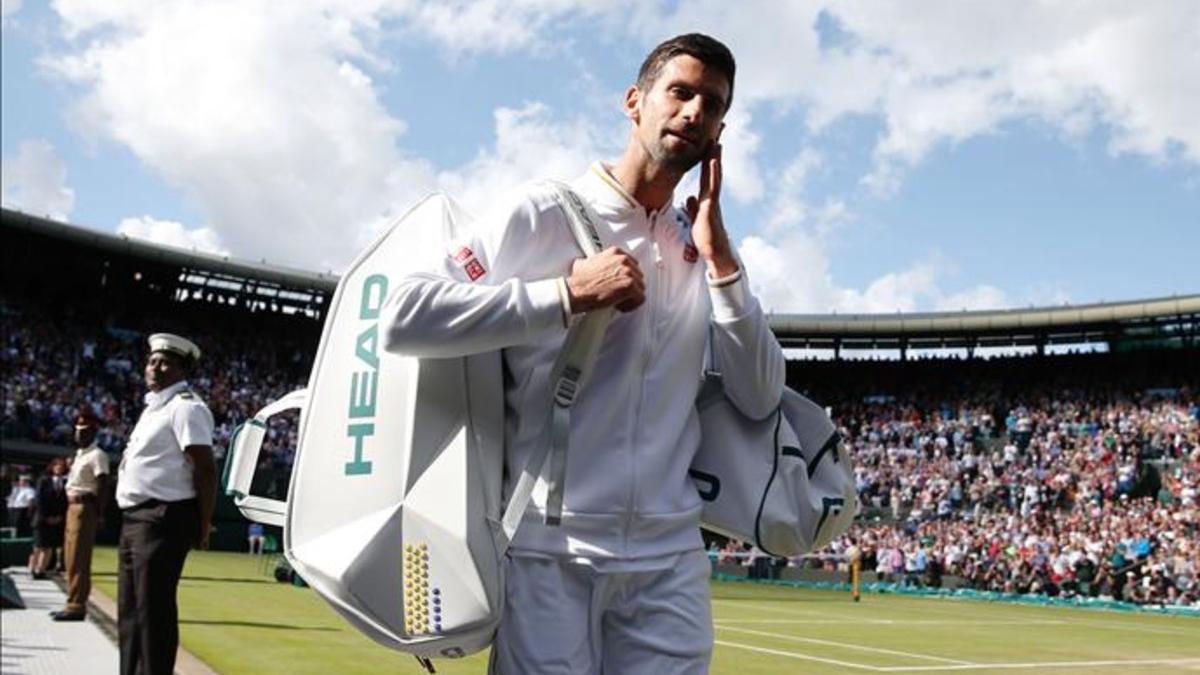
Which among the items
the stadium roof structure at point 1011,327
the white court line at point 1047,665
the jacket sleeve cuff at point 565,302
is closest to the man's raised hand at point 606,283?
the jacket sleeve cuff at point 565,302

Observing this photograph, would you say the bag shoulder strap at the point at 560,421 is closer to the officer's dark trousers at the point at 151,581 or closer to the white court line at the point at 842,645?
the officer's dark trousers at the point at 151,581

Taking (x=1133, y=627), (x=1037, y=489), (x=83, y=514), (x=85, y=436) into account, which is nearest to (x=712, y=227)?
(x=83, y=514)

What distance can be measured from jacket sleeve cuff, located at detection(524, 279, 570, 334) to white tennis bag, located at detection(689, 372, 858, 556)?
587mm

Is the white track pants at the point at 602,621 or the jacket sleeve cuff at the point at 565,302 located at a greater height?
the jacket sleeve cuff at the point at 565,302

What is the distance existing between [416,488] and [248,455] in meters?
0.78

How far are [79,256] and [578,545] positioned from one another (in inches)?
1688

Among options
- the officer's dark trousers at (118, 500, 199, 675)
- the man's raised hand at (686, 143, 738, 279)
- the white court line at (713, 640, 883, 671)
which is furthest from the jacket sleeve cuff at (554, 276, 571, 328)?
the white court line at (713, 640, 883, 671)

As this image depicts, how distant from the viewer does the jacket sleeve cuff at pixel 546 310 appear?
2451 millimetres

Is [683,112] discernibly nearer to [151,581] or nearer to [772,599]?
[151,581]

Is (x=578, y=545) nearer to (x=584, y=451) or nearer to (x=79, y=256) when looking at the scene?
(x=584, y=451)

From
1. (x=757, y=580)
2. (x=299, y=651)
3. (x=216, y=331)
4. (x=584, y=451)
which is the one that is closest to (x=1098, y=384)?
(x=757, y=580)

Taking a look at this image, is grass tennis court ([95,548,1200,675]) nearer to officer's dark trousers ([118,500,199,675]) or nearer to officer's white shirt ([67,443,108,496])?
officer's white shirt ([67,443,108,496])

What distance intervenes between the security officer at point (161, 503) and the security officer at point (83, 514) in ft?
15.6

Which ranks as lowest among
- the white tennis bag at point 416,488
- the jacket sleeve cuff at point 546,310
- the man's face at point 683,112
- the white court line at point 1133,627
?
the white court line at point 1133,627
